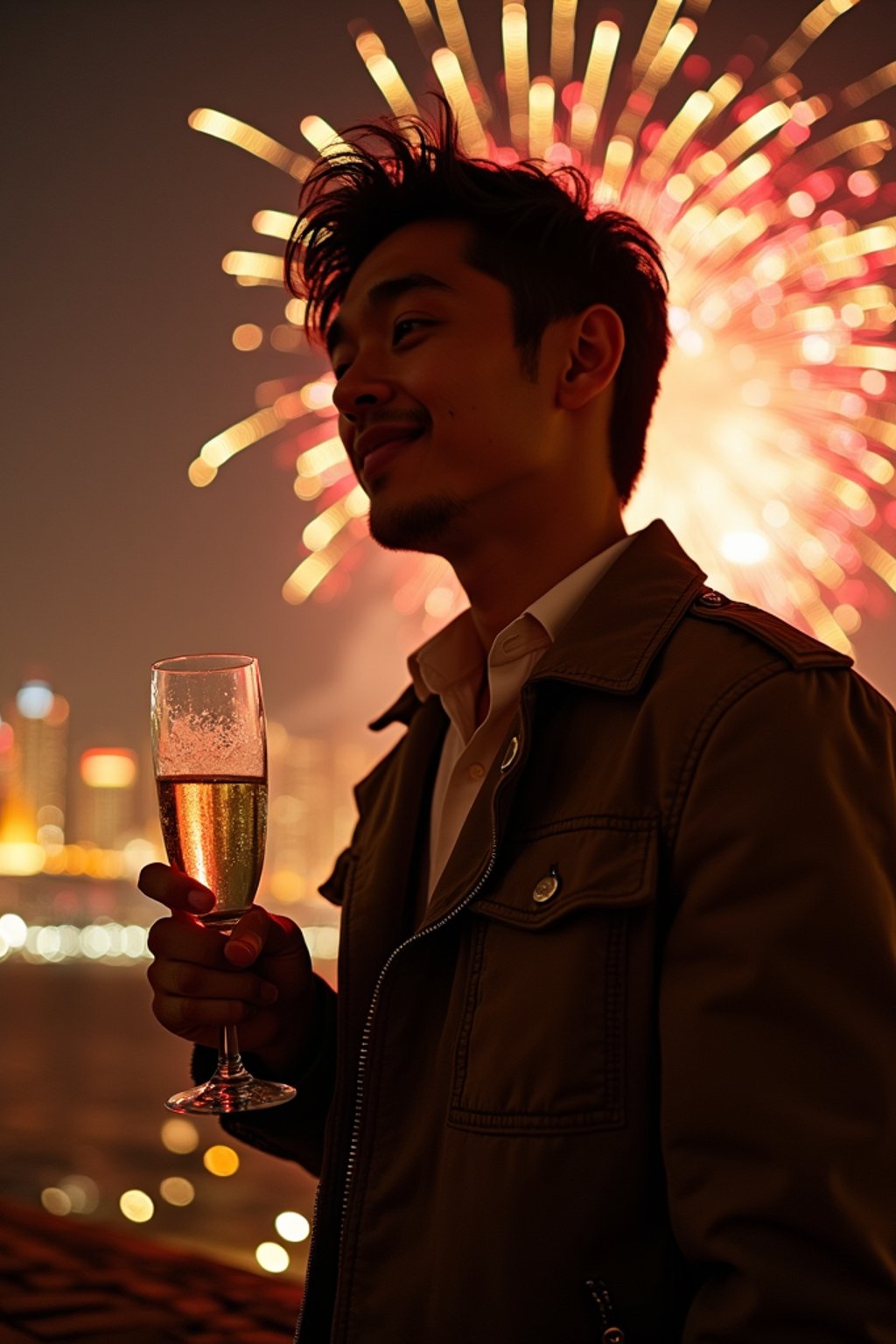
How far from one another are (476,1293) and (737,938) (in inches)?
17.8

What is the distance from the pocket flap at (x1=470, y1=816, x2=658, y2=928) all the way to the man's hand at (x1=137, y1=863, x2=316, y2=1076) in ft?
1.17

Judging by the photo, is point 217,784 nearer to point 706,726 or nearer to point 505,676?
point 505,676

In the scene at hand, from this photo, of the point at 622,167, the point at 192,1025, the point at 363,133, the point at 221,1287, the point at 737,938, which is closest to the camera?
the point at 737,938

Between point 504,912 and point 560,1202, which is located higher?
point 504,912

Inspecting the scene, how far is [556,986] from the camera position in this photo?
1311 millimetres

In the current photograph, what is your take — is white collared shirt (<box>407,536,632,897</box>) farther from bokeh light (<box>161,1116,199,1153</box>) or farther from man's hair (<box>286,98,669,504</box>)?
bokeh light (<box>161,1116,199,1153</box>)

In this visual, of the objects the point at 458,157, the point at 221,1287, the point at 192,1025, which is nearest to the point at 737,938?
the point at 192,1025

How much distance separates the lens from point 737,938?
1.20 m

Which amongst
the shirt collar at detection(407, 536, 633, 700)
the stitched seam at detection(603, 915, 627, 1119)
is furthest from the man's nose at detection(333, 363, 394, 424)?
the stitched seam at detection(603, 915, 627, 1119)

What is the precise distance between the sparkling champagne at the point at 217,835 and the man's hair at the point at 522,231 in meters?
0.75

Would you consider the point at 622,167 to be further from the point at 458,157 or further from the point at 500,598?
the point at 500,598

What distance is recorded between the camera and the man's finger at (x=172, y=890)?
1.57m

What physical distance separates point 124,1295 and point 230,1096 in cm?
187

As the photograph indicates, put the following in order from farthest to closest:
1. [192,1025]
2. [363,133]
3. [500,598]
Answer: [363,133] < [500,598] < [192,1025]
